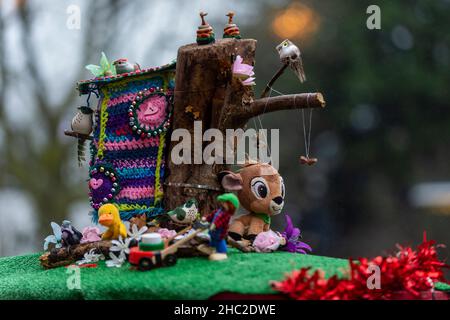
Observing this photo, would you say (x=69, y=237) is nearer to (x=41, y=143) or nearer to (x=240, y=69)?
(x=240, y=69)

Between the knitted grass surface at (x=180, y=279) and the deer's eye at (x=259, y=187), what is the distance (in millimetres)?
189

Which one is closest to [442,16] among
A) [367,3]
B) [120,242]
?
[367,3]

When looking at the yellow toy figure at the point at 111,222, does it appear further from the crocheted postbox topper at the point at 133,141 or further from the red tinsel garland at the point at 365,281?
the red tinsel garland at the point at 365,281

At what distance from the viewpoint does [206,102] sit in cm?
203

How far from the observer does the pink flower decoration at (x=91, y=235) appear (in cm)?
201

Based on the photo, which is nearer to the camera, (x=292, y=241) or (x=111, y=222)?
(x=111, y=222)

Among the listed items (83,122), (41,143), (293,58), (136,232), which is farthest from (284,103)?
(41,143)

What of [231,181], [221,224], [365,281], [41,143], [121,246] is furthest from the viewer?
[41,143]

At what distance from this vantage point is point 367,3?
3.63 metres

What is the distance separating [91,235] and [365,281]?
2.72 feet

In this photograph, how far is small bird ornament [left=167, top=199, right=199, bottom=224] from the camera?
1.94 metres

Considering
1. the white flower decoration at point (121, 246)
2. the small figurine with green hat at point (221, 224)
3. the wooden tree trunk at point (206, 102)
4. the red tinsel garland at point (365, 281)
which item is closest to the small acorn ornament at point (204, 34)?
the wooden tree trunk at point (206, 102)
